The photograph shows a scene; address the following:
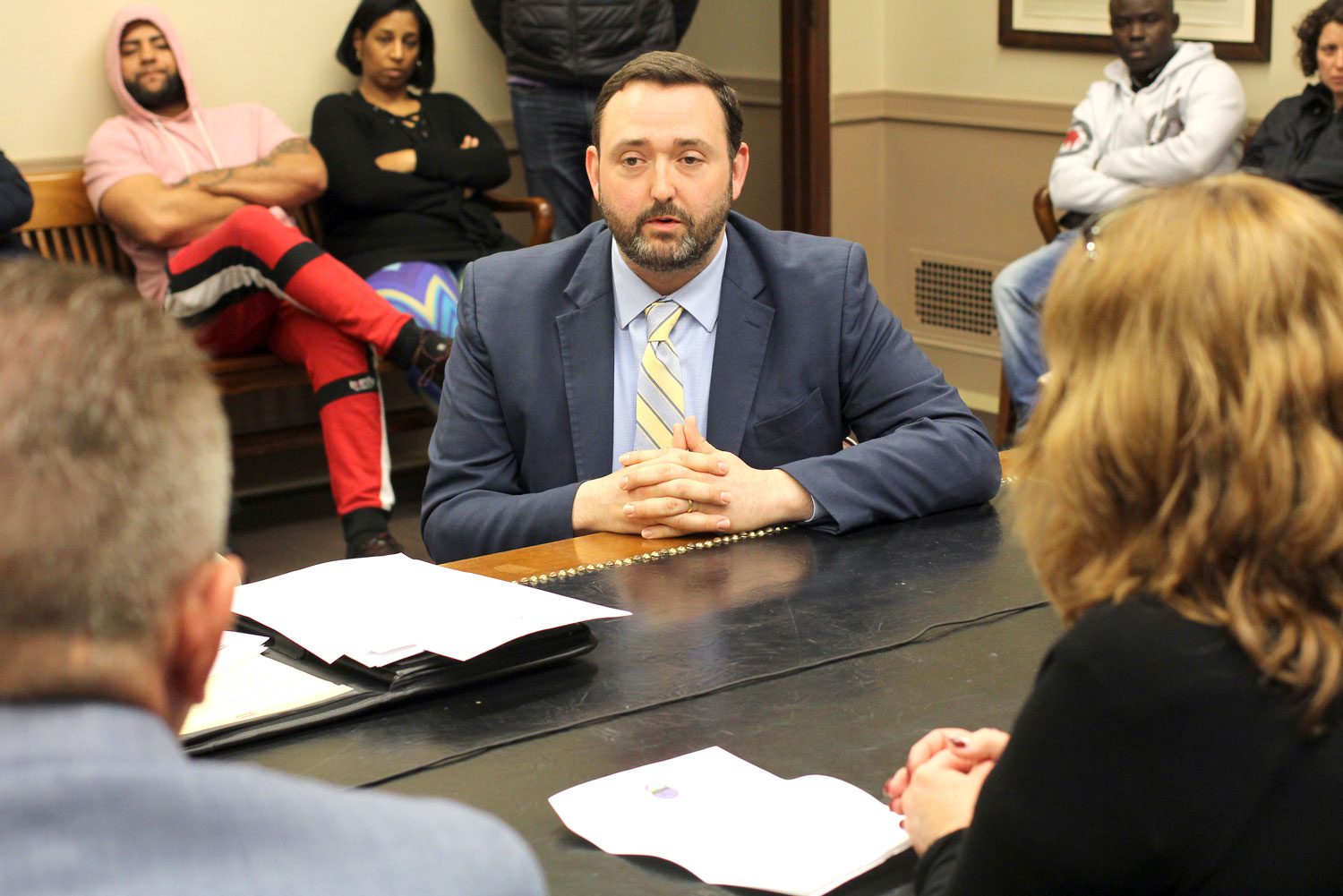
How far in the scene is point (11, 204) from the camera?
3.71 meters

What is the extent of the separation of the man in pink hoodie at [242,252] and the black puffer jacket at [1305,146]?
2.26m

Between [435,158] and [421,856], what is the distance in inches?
154

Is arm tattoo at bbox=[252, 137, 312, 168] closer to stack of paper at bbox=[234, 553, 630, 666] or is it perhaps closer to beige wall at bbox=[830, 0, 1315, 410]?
beige wall at bbox=[830, 0, 1315, 410]

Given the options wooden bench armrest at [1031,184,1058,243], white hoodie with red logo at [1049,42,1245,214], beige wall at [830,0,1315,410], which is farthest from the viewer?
beige wall at [830,0,1315,410]

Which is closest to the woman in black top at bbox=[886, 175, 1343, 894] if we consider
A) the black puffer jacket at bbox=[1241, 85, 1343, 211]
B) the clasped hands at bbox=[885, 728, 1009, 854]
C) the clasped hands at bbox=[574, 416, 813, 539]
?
the clasped hands at bbox=[885, 728, 1009, 854]

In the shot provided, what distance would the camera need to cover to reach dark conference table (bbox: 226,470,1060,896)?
119 cm

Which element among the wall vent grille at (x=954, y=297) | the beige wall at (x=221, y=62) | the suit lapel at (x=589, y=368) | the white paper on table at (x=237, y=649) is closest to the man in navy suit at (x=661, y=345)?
the suit lapel at (x=589, y=368)

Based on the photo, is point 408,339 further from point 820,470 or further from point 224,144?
point 820,470

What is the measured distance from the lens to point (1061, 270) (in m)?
0.95

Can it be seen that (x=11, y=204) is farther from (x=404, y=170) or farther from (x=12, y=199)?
(x=404, y=170)

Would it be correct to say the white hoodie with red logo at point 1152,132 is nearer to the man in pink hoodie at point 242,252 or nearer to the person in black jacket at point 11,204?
the man in pink hoodie at point 242,252

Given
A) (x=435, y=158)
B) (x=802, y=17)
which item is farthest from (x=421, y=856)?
(x=802, y=17)

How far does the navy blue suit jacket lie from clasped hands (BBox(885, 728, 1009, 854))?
0.95 metres

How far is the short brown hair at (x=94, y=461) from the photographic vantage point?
62cm
